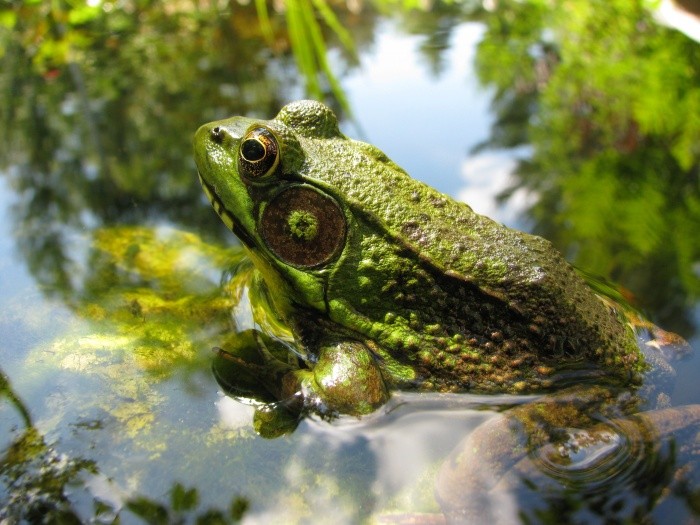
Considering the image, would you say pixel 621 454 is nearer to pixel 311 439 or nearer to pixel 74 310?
pixel 311 439

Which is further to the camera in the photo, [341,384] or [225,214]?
[225,214]

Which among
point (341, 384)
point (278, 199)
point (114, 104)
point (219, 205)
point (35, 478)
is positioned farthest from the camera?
point (114, 104)

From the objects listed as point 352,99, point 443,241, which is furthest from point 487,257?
point 352,99

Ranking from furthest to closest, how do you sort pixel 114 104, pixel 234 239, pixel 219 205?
1. pixel 114 104
2. pixel 234 239
3. pixel 219 205

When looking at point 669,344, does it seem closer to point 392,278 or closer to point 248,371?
point 392,278

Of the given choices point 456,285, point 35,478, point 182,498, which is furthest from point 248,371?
point 456,285

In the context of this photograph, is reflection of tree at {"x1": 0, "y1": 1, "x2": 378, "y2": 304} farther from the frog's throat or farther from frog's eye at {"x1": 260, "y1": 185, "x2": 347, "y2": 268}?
frog's eye at {"x1": 260, "y1": 185, "x2": 347, "y2": 268}

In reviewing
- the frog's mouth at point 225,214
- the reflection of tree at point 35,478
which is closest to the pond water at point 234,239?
the reflection of tree at point 35,478

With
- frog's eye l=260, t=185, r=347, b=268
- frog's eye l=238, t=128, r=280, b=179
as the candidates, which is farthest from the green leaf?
frog's eye l=238, t=128, r=280, b=179
